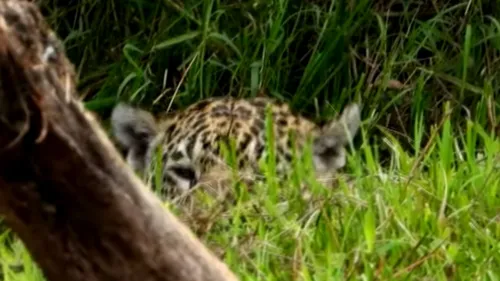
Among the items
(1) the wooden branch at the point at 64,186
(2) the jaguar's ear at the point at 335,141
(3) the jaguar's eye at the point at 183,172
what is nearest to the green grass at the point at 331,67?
(2) the jaguar's ear at the point at 335,141

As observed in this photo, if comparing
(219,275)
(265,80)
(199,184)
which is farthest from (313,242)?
(265,80)

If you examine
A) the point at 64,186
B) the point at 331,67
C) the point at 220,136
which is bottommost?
the point at 331,67

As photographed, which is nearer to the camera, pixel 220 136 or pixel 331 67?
pixel 220 136

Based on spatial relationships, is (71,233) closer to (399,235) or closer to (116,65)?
(399,235)

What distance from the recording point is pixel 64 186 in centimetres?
283

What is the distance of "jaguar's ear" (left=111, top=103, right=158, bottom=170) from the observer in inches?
240

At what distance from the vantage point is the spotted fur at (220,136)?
5820mm

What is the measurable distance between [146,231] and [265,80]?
154 inches

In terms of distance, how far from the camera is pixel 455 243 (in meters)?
4.62

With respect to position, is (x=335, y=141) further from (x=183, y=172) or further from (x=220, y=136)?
(x=183, y=172)

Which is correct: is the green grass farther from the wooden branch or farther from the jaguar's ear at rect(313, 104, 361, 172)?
the wooden branch

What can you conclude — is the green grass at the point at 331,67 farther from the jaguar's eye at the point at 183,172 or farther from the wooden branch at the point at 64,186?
the wooden branch at the point at 64,186

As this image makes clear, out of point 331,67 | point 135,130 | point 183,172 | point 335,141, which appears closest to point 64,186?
point 183,172

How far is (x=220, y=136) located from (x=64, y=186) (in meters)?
3.07
